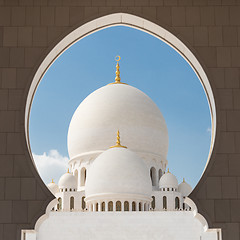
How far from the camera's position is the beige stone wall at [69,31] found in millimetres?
5539

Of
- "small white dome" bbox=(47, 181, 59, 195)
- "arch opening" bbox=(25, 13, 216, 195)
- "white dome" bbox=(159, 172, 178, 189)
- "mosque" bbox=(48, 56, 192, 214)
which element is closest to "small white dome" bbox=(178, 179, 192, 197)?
"mosque" bbox=(48, 56, 192, 214)

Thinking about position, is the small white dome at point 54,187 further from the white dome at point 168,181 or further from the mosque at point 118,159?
the white dome at point 168,181

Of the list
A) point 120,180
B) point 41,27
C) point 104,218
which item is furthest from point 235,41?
point 120,180

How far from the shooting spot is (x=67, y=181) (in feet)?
101

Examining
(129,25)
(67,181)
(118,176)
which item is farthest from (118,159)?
(129,25)

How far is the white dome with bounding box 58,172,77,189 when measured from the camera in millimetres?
30859

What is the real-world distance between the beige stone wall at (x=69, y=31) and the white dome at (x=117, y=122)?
24.9 m

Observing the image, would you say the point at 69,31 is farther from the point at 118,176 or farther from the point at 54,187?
the point at 54,187

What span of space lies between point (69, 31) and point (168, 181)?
83.1ft

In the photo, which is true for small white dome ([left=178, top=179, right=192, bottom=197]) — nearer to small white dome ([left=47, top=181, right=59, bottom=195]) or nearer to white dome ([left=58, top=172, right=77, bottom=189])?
white dome ([left=58, top=172, right=77, bottom=189])

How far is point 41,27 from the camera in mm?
5980

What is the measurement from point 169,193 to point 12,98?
2547 centimetres

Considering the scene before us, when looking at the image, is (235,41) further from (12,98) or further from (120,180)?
(120,180)

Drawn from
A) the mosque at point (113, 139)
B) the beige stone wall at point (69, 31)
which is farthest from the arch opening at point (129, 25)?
the mosque at point (113, 139)
